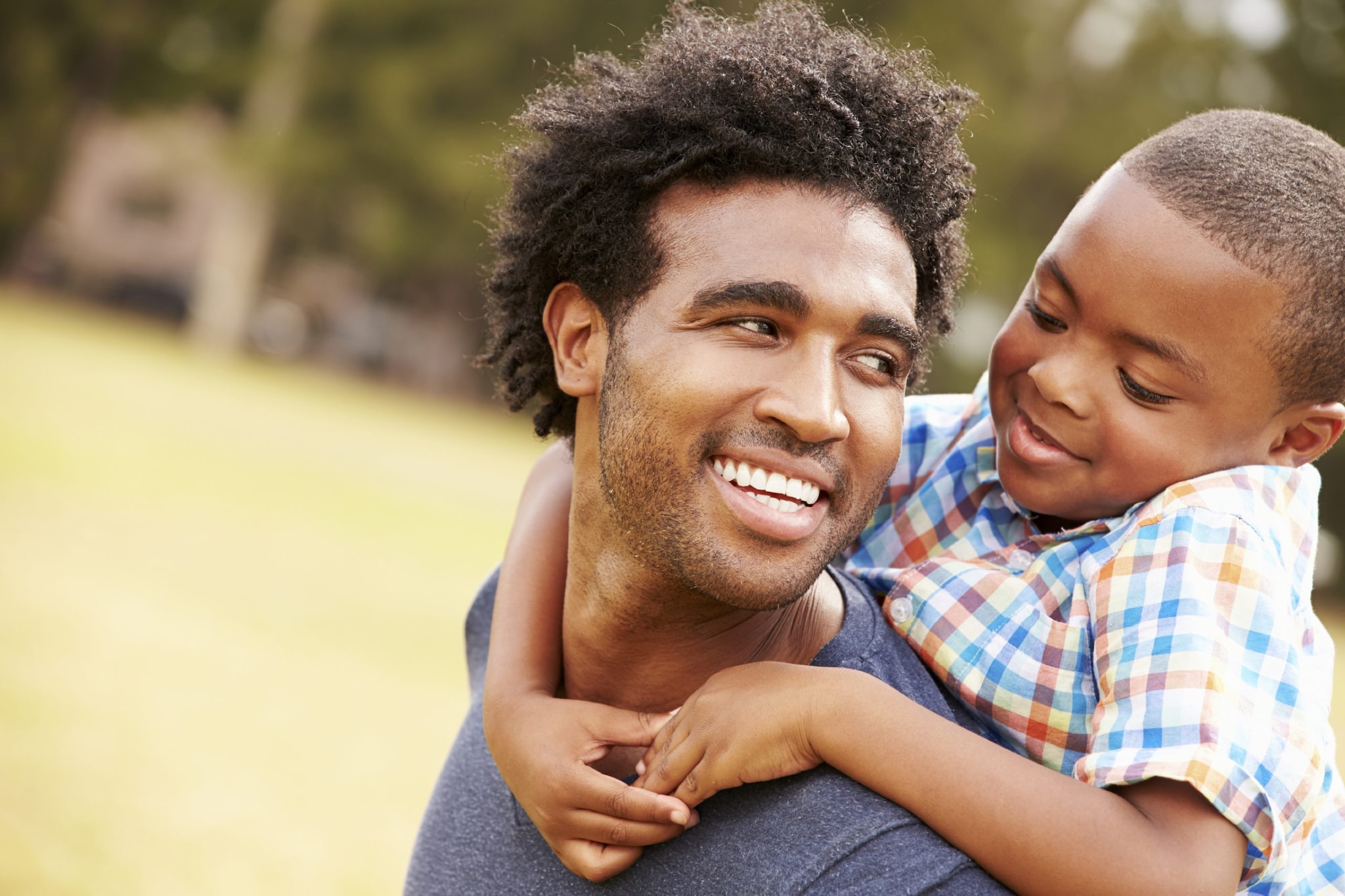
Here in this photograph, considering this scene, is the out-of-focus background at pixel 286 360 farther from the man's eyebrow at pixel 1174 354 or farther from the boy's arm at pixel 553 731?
the boy's arm at pixel 553 731

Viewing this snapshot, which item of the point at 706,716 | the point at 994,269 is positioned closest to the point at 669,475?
the point at 706,716

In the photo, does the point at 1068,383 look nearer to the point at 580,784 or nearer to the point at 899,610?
the point at 899,610

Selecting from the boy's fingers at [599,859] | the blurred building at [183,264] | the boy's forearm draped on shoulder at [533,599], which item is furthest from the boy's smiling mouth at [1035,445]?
the blurred building at [183,264]

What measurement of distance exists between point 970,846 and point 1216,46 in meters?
34.2

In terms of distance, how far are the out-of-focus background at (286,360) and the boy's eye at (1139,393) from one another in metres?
0.71

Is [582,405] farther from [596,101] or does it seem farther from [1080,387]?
[1080,387]

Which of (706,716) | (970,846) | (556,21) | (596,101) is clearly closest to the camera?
(970,846)

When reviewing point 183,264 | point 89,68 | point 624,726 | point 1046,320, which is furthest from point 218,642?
point 183,264

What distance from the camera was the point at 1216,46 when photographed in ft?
106

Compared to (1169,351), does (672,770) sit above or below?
below

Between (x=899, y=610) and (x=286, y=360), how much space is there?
38.1 meters

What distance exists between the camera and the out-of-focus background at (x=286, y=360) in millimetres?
7043

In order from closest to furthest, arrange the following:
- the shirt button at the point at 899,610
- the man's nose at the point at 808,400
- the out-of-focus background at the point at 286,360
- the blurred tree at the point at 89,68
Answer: the man's nose at the point at 808,400 → the shirt button at the point at 899,610 → the out-of-focus background at the point at 286,360 → the blurred tree at the point at 89,68

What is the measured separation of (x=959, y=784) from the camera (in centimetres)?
206
